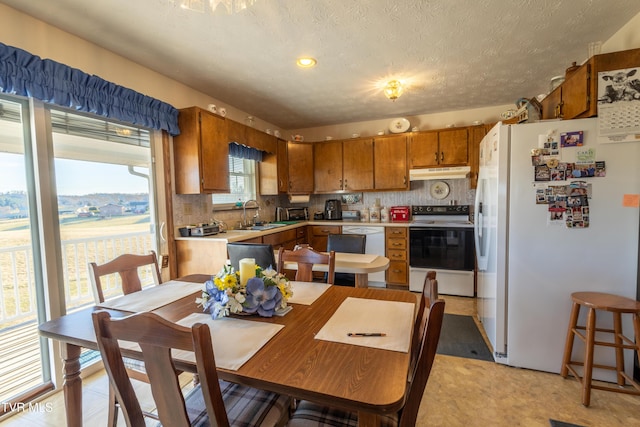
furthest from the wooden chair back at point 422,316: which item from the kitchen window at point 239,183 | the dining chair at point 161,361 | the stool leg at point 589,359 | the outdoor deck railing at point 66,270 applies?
the kitchen window at point 239,183

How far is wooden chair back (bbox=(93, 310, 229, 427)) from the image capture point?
73cm

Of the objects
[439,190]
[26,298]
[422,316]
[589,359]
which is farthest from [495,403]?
[26,298]

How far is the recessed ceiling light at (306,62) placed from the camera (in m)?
2.32

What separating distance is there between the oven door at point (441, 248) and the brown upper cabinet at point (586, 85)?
1.64 meters

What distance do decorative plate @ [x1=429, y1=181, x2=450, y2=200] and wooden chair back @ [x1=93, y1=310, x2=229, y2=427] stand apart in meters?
3.91

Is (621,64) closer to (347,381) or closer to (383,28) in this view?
(383,28)

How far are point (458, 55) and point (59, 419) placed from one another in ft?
12.0

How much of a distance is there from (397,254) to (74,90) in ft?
11.5

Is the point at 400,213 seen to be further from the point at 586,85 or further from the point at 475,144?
the point at 586,85

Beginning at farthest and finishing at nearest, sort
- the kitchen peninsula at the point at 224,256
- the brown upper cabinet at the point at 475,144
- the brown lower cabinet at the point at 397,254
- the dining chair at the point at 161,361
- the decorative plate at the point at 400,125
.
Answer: the decorative plate at the point at 400,125
the brown lower cabinet at the point at 397,254
the brown upper cabinet at the point at 475,144
the kitchen peninsula at the point at 224,256
the dining chair at the point at 161,361

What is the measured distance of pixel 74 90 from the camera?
6.07 feet

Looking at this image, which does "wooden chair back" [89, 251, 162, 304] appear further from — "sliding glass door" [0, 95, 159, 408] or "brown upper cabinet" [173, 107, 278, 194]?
"brown upper cabinet" [173, 107, 278, 194]

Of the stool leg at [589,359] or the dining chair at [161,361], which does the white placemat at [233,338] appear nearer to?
the dining chair at [161,361]

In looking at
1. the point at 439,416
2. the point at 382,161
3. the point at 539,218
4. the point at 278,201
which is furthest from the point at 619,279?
the point at 278,201
